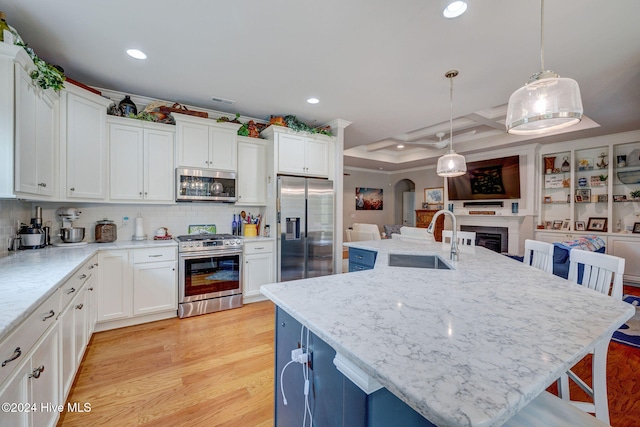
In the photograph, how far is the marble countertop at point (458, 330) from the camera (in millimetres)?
568

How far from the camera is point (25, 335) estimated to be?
3.76 feet

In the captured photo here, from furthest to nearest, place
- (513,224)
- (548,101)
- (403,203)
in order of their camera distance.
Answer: (403,203) → (513,224) → (548,101)

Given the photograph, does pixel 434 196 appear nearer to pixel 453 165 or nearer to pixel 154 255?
pixel 453 165

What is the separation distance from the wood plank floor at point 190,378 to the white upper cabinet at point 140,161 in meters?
1.51

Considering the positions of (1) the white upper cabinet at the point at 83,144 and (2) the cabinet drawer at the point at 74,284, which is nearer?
(2) the cabinet drawer at the point at 74,284

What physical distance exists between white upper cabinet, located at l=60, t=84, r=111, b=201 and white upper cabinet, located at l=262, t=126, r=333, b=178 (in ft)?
6.31

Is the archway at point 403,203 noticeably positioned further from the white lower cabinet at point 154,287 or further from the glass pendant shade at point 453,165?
the white lower cabinet at point 154,287

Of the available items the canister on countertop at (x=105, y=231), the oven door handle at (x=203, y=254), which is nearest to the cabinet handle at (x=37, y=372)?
the oven door handle at (x=203, y=254)

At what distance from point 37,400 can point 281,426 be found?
1.13m

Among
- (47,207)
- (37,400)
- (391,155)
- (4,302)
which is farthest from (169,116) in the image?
(391,155)

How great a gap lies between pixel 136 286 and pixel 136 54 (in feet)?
7.50

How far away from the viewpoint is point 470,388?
58cm

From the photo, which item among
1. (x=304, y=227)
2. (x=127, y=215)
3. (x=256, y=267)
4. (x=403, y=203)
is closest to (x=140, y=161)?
(x=127, y=215)

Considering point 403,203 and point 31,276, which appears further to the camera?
point 403,203
